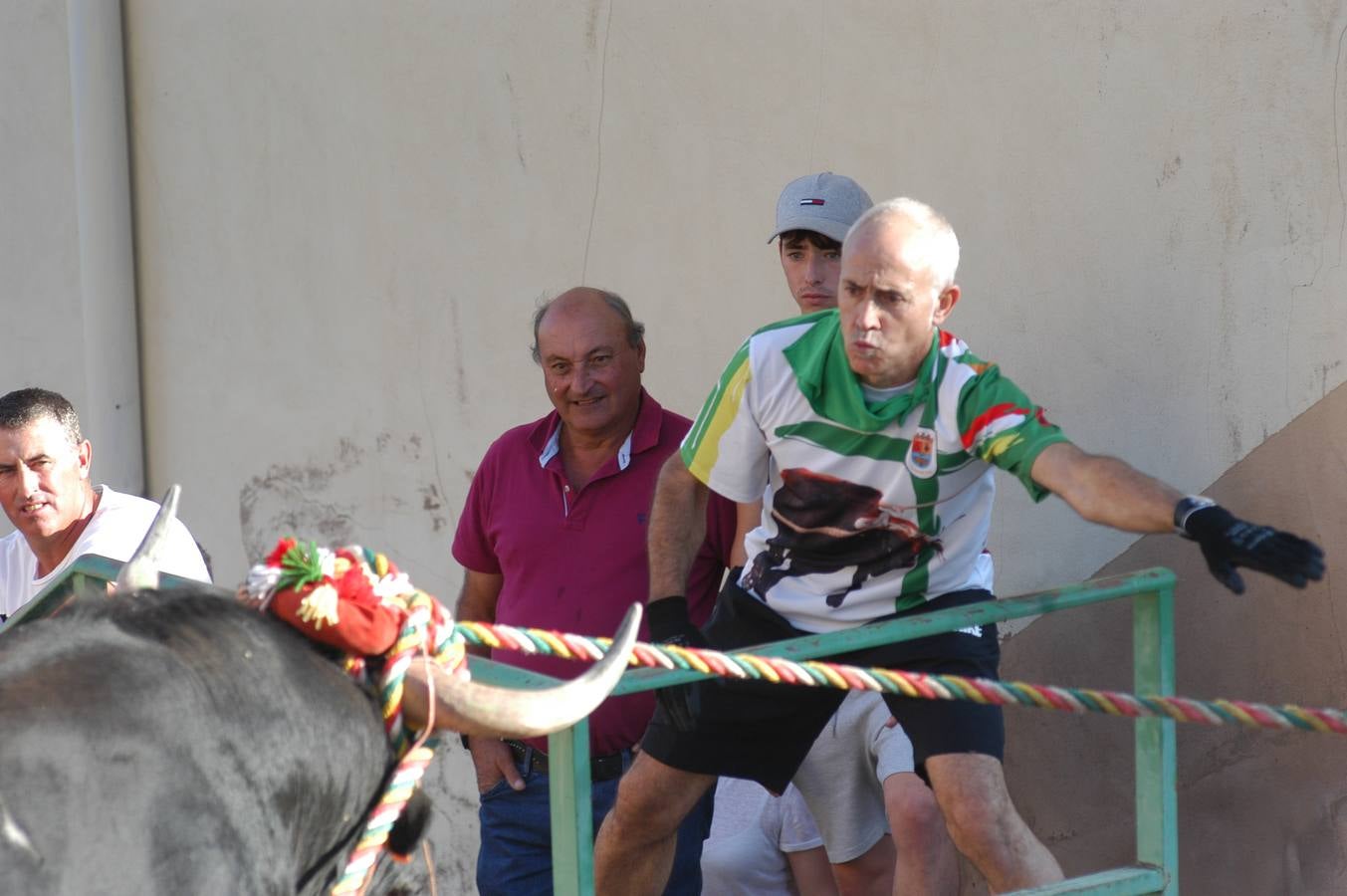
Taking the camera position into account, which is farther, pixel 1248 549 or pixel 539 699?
pixel 1248 549

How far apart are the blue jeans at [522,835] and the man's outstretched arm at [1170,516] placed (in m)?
1.45

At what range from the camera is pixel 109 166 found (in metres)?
5.97

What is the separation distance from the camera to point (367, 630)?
201 cm

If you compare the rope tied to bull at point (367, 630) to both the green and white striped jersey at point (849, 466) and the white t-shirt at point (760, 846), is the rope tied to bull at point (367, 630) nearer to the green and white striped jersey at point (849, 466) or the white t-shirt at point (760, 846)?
the green and white striped jersey at point (849, 466)

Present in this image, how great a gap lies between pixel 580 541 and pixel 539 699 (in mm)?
1883

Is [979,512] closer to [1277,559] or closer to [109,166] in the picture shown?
[1277,559]

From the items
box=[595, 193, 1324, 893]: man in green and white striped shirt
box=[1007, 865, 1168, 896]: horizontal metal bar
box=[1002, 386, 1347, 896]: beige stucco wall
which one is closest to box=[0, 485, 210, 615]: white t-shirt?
box=[595, 193, 1324, 893]: man in green and white striped shirt

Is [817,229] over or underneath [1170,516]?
over

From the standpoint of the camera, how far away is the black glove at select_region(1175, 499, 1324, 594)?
7.41 ft

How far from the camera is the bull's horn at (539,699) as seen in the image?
194 cm

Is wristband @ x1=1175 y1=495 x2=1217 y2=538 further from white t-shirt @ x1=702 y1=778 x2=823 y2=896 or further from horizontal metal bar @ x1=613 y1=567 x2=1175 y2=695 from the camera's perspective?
white t-shirt @ x1=702 y1=778 x2=823 y2=896

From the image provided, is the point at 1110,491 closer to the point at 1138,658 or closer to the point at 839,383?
the point at 1138,658

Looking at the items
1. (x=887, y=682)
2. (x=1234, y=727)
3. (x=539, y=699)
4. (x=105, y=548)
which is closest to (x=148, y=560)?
(x=539, y=699)

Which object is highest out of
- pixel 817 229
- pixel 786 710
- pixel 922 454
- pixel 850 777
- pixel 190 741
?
pixel 817 229
